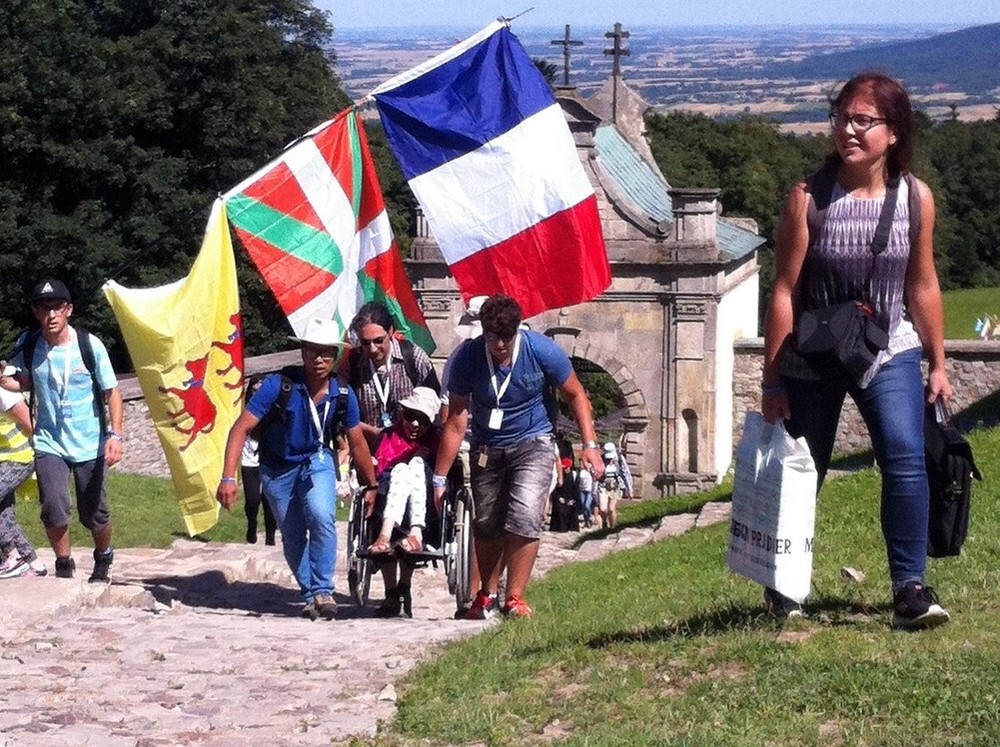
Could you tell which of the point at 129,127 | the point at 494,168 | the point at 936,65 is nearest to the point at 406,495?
the point at 494,168

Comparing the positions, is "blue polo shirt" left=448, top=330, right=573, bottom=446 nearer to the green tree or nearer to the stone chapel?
the stone chapel

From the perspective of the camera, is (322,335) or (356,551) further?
(356,551)

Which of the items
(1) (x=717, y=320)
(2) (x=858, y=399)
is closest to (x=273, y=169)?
(2) (x=858, y=399)

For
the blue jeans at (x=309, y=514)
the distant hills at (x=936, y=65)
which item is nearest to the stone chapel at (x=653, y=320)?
the blue jeans at (x=309, y=514)

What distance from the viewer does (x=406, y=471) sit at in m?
9.76

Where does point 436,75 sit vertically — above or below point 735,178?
above

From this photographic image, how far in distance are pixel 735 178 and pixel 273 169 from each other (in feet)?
178

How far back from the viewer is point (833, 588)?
8055mm

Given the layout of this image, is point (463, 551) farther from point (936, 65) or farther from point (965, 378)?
point (936, 65)

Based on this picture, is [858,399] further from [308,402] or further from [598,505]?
[598,505]

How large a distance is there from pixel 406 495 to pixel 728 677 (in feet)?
12.2

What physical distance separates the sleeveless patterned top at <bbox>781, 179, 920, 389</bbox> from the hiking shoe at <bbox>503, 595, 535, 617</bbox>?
2.91 m

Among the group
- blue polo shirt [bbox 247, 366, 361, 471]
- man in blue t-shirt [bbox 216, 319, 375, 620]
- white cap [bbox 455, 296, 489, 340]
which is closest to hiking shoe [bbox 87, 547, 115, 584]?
man in blue t-shirt [bbox 216, 319, 375, 620]

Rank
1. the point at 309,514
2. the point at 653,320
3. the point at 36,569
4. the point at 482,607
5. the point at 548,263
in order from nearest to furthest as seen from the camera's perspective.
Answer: the point at 482,607 → the point at 309,514 → the point at 36,569 → the point at 548,263 → the point at 653,320
